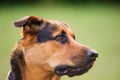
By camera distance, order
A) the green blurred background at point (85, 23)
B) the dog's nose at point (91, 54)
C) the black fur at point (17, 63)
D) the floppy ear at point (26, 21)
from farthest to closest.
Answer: the green blurred background at point (85, 23), the black fur at point (17, 63), the floppy ear at point (26, 21), the dog's nose at point (91, 54)

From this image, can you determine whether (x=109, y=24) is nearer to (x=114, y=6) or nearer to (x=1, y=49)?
(x=114, y=6)

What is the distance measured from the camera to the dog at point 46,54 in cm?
834

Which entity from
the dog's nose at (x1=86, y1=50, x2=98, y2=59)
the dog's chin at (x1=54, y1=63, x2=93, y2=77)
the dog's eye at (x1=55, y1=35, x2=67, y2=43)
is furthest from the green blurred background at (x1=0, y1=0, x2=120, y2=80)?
the dog's nose at (x1=86, y1=50, x2=98, y2=59)

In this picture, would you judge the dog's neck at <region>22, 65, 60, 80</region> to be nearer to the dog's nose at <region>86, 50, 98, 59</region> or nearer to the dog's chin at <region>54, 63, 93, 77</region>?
the dog's chin at <region>54, 63, 93, 77</region>

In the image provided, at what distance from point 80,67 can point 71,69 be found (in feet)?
0.37

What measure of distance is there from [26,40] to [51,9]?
16223mm

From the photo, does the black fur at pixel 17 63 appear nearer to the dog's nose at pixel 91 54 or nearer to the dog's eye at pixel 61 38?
the dog's eye at pixel 61 38

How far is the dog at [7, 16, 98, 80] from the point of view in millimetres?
8336

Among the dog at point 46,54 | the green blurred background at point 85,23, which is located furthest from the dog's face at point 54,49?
the green blurred background at point 85,23

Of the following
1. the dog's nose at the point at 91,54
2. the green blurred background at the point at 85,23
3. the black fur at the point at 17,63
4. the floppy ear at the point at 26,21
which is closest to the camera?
the dog's nose at the point at 91,54

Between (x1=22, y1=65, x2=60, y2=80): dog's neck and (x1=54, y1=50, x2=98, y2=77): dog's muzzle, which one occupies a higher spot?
(x1=54, y1=50, x2=98, y2=77): dog's muzzle

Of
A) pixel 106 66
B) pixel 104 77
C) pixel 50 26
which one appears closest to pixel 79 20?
pixel 106 66

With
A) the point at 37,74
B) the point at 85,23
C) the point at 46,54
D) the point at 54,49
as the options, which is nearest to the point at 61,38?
the point at 54,49

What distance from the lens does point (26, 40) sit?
853 cm
